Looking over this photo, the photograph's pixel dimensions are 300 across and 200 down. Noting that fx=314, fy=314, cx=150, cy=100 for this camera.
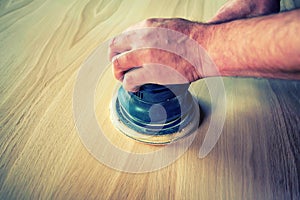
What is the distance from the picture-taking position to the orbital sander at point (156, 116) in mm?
626

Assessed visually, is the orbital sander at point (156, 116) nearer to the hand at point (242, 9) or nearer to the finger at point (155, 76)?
the finger at point (155, 76)

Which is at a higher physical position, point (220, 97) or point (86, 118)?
point (86, 118)

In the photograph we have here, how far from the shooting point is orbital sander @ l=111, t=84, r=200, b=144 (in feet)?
2.06

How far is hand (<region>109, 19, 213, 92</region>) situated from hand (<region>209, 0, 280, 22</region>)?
12cm

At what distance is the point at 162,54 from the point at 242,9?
0.80ft

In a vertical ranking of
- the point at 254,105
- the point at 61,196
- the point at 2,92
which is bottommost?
the point at 254,105

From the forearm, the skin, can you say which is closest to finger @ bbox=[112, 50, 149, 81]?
the skin

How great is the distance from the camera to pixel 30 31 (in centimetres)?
87

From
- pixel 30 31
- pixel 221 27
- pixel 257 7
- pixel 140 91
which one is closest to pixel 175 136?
pixel 140 91

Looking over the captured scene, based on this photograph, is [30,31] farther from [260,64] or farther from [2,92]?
[260,64]

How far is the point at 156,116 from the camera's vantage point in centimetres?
64

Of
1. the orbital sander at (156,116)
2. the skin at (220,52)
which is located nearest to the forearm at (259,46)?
the skin at (220,52)

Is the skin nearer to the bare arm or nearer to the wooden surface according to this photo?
the bare arm

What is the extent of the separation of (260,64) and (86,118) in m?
0.37
